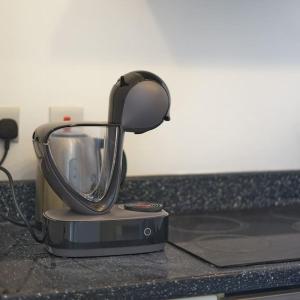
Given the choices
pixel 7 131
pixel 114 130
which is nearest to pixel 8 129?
pixel 7 131

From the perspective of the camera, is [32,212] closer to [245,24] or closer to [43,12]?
[43,12]

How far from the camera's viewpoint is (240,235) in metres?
1.13

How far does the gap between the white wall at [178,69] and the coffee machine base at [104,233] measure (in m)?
0.33

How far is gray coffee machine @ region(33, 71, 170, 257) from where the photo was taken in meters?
0.93

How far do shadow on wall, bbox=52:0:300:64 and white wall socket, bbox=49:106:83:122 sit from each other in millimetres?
116

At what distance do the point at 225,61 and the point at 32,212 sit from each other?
0.61 m

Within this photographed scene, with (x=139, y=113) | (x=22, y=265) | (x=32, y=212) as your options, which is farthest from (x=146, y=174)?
(x=22, y=265)

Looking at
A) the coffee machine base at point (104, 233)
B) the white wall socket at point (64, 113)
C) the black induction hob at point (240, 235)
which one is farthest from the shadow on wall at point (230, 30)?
the coffee machine base at point (104, 233)

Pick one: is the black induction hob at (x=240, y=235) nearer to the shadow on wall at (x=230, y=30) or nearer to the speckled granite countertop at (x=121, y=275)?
the speckled granite countertop at (x=121, y=275)

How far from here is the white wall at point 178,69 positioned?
122 centimetres

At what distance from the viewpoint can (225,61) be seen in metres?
1.40

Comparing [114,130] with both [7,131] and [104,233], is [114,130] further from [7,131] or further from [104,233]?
[7,131]

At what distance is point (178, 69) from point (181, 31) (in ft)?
0.30

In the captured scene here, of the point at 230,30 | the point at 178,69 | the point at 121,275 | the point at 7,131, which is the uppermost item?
the point at 230,30
